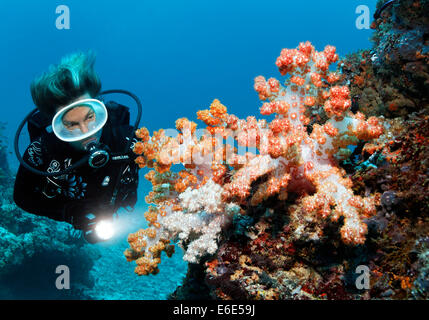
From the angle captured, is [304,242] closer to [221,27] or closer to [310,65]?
[310,65]

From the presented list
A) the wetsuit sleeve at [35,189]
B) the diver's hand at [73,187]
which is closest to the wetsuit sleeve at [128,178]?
the diver's hand at [73,187]

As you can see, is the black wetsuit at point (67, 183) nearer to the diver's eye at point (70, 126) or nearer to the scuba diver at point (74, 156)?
the scuba diver at point (74, 156)

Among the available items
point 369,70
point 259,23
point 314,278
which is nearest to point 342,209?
point 314,278

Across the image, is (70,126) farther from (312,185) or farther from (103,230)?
(312,185)

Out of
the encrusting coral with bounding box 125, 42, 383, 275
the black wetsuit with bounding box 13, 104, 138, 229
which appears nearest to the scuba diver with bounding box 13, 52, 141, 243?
the black wetsuit with bounding box 13, 104, 138, 229

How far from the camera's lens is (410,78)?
2.74 meters

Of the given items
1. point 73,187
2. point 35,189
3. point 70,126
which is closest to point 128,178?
point 73,187

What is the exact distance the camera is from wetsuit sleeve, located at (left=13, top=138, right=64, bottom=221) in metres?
3.84

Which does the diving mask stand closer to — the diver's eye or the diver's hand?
the diver's eye

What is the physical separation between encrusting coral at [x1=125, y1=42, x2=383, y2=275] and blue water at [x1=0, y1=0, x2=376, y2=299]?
99182mm

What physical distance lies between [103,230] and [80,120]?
1697 millimetres

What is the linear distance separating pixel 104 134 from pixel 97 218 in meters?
1.42

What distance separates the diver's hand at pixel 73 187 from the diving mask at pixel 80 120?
0.82 meters

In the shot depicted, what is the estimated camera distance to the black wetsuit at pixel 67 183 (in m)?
3.81
